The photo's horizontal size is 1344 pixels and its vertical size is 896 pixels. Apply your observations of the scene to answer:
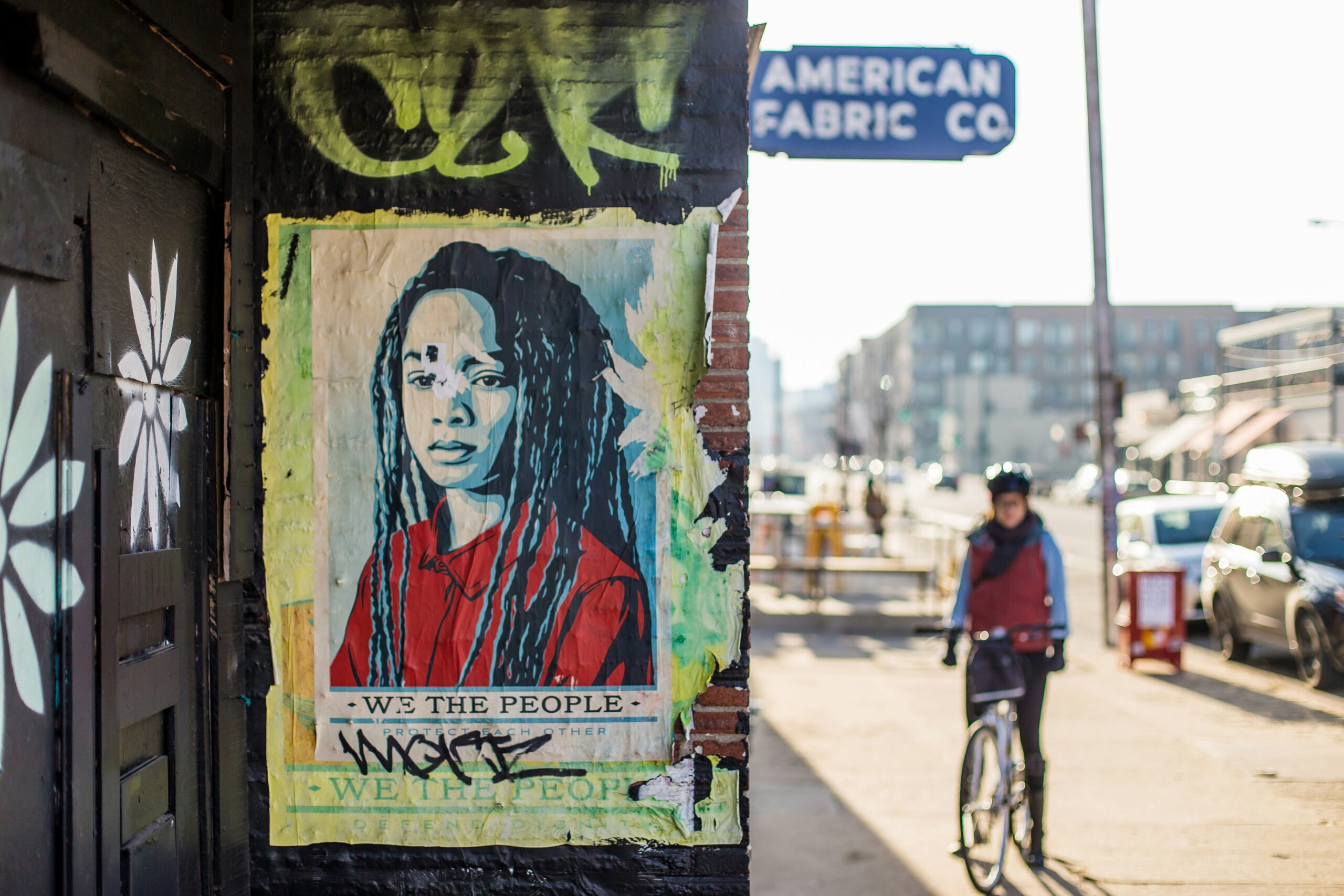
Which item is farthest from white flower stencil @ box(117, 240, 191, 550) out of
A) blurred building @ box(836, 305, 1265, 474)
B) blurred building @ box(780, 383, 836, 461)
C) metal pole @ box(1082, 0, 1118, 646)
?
blurred building @ box(780, 383, 836, 461)

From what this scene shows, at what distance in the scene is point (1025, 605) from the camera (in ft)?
18.2

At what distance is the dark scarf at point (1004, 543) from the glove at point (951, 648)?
0.99 ft

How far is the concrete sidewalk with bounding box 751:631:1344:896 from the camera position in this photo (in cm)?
540

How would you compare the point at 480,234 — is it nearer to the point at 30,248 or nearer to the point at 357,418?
the point at 357,418

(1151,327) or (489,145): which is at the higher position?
(1151,327)

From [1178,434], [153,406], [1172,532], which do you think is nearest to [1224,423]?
[1178,434]

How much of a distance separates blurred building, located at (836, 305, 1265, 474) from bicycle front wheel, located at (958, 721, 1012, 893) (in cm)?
8419

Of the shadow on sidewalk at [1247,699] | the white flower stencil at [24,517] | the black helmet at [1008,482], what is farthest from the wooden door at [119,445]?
the shadow on sidewalk at [1247,699]

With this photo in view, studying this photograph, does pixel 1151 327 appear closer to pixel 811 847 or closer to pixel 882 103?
pixel 882 103

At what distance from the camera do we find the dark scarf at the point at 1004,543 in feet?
18.4

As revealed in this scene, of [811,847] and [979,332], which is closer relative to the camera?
[811,847]

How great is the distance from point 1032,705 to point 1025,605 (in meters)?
0.52

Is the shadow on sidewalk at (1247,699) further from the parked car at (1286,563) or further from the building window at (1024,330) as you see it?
the building window at (1024,330)

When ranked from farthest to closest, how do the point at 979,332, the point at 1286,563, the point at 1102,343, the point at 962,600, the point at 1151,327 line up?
the point at 979,332
the point at 1151,327
the point at 1102,343
the point at 1286,563
the point at 962,600
